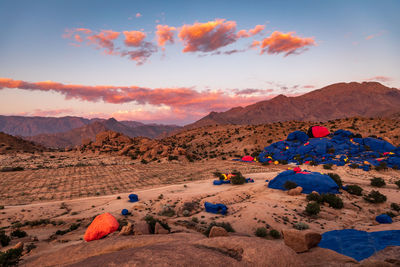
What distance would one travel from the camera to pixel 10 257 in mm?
6414

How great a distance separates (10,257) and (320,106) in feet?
615

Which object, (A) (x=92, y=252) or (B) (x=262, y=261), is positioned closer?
(B) (x=262, y=261)

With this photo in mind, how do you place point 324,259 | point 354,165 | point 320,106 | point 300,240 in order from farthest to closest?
point 320,106
point 354,165
point 300,240
point 324,259

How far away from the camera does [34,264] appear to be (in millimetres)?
5652

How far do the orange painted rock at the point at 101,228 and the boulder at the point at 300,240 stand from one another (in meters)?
7.17

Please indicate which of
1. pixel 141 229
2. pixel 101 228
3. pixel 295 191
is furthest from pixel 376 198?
pixel 101 228

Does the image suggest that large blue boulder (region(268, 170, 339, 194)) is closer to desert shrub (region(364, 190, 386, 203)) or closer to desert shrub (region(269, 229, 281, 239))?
desert shrub (region(364, 190, 386, 203))

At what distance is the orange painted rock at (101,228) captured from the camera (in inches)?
321

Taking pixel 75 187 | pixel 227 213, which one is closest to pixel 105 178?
pixel 75 187

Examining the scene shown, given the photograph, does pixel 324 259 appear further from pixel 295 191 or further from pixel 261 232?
pixel 295 191

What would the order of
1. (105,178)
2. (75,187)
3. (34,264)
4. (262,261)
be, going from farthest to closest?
(105,178), (75,187), (34,264), (262,261)

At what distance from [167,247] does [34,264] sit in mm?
4001

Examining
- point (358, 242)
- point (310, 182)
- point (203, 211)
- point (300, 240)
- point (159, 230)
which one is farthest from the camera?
point (310, 182)

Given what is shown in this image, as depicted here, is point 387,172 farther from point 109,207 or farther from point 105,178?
point 105,178
